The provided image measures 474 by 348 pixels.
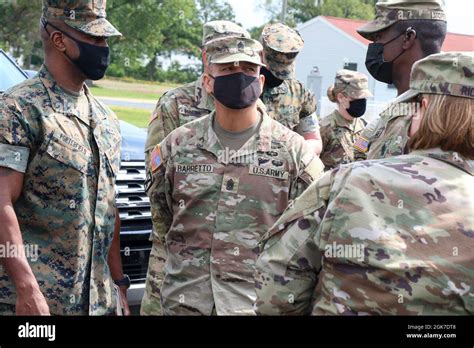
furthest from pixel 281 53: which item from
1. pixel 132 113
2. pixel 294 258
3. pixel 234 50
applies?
pixel 132 113

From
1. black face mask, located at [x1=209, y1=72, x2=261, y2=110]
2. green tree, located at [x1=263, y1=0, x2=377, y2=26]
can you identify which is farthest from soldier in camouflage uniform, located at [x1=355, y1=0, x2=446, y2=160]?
green tree, located at [x1=263, y1=0, x2=377, y2=26]

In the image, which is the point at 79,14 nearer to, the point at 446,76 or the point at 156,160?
the point at 156,160

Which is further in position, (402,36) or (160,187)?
(402,36)

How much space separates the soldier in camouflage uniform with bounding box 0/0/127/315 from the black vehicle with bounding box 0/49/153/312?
45.6 inches

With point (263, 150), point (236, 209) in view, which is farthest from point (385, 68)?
point (236, 209)

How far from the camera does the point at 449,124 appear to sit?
2291 mm

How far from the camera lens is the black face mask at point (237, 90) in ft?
11.8

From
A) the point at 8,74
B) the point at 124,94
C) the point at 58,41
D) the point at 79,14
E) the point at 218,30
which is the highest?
the point at 79,14

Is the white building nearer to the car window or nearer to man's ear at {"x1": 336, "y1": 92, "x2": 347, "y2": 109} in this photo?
man's ear at {"x1": 336, "y1": 92, "x2": 347, "y2": 109}

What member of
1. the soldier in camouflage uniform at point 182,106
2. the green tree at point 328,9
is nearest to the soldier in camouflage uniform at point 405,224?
the soldier in camouflage uniform at point 182,106

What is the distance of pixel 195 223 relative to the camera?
352cm

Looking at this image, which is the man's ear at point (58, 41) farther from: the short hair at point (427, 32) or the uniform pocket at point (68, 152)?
the short hair at point (427, 32)

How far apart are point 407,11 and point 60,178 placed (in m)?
2.07
